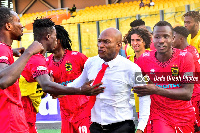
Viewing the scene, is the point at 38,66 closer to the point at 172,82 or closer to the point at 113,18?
the point at 172,82

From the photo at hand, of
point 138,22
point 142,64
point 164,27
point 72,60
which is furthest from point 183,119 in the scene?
point 138,22

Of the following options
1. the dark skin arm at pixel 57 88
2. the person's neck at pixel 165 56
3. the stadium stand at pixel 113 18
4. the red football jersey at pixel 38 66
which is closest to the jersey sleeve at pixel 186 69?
the person's neck at pixel 165 56

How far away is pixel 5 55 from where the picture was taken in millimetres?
3266

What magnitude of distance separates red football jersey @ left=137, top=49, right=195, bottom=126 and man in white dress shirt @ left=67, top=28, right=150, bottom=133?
1.63 ft

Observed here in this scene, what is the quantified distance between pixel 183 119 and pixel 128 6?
16.7m

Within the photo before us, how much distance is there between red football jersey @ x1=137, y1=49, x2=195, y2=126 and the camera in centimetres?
439

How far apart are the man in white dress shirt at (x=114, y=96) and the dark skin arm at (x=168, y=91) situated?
0.10 metres

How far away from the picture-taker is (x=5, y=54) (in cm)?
328

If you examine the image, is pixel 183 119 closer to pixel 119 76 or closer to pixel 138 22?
pixel 119 76

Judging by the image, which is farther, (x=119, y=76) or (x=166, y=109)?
(x=166, y=109)

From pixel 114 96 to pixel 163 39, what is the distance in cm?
120

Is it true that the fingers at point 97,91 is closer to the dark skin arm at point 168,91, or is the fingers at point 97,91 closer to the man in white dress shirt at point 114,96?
the man in white dress shirt at point 114,96

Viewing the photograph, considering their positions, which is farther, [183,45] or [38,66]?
[183,45]

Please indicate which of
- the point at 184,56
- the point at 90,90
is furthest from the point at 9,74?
the point at 184,56
